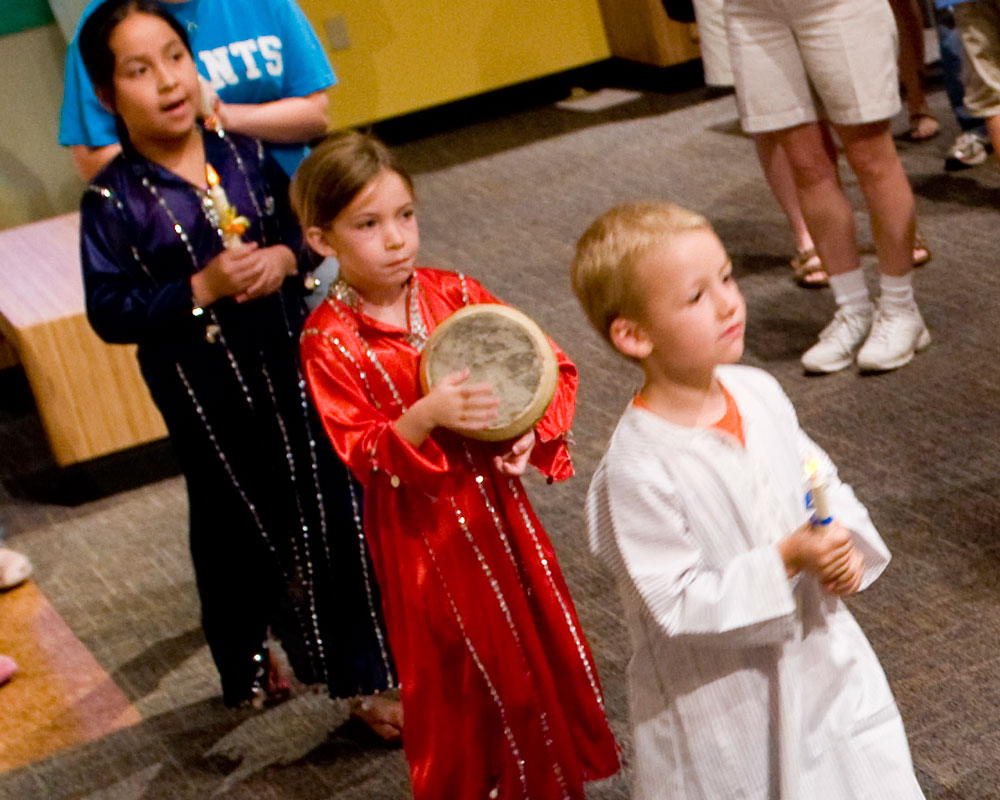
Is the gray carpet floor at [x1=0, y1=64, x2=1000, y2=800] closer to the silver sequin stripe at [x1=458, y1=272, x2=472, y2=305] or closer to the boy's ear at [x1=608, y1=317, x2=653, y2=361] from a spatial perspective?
the silver sequin stripe at [x1=458, y1=272, x2=472, y2=305]

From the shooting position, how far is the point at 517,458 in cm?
184

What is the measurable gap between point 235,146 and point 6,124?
364cm

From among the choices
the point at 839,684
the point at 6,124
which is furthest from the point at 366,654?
the point at 6,124

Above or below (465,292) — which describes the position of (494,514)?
below

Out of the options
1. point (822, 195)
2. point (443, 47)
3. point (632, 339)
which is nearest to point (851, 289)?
point (822, 195)

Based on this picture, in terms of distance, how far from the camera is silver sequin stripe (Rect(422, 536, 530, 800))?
6.26 feet

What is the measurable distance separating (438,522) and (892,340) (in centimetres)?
169

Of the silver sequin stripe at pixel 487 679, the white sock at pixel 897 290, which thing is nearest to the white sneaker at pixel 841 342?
the white sock at pixel 897 290

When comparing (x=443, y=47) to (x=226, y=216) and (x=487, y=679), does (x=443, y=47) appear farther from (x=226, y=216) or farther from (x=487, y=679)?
(x=487, y=679)

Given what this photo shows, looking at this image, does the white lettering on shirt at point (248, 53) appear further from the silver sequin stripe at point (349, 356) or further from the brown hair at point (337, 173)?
the silver sequin stripe at point (349, 356)

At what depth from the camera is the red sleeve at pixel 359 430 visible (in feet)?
5.85

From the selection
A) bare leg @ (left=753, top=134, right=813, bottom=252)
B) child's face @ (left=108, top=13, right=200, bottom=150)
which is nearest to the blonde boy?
child's face @ (left=108, top=13, right=200, bottom=150)

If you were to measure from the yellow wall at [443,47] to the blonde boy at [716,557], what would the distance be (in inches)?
218

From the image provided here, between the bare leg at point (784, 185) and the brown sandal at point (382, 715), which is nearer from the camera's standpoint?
the brown sandal at point (382, 715)
